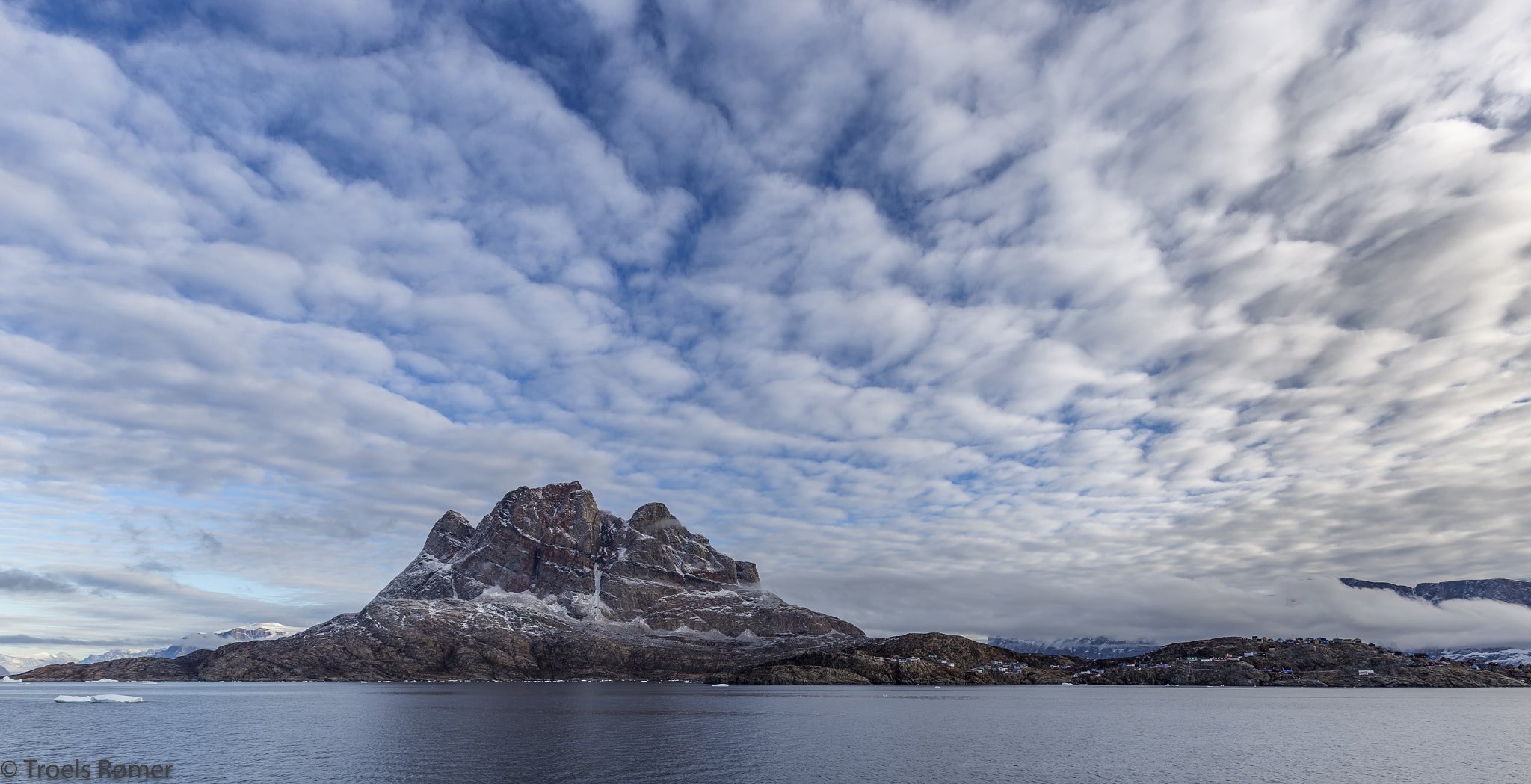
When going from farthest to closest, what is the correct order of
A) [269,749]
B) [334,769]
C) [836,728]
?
[836,728], [269,749], [334,769]

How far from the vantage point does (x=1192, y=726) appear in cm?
18038

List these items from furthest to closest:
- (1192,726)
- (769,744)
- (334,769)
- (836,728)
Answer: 1. (1192,726)
2. (836,728)
3. (769,744)
4. (334,769)

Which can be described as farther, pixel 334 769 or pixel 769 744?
pixel 769 744

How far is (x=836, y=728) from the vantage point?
165625mm

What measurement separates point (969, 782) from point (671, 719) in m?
108

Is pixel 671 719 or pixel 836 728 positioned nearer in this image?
pixel 836 728

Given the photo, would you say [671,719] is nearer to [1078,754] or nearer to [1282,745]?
[1078,754]

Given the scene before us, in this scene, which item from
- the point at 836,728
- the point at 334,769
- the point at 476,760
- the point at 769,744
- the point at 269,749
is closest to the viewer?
the point at 334,769

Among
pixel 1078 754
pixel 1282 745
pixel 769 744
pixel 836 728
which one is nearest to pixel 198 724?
pixel 769 744

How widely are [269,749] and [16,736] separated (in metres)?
60.8

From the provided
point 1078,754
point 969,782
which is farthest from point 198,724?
point 1078,754

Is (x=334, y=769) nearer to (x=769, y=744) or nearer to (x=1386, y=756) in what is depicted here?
(x=769, y=744)

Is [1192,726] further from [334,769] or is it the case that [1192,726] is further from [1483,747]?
[334,769]

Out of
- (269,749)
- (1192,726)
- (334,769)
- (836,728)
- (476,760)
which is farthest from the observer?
(1192,726)
